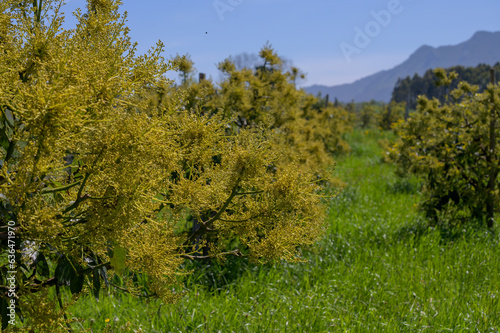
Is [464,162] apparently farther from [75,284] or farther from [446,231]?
[75,284]

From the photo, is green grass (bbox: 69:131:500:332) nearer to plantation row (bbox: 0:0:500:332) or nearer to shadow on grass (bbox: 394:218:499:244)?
shadow on grass (bbox: 394:218:499:244)

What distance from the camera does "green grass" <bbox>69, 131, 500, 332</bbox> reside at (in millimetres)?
4137

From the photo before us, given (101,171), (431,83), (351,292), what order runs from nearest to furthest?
1. (101,171)
2. (351,292)
3. (431,83)

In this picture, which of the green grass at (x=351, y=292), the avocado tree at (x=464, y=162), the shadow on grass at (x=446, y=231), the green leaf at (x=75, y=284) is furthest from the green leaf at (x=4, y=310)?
the avocado tree at (x=464, y=162)

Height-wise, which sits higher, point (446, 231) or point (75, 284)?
point (75, 284)

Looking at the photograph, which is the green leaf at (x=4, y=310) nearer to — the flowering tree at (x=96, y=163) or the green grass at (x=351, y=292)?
the flowering tree at (x=96, y=163)

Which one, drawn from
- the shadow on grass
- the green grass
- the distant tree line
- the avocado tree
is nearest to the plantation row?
the green grass

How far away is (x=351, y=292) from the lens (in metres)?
5.03

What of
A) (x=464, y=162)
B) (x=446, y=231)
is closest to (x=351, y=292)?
(x=446, y=231)

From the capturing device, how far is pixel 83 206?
1.67 meters

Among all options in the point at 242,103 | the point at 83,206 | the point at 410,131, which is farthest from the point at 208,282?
the point at 410,131

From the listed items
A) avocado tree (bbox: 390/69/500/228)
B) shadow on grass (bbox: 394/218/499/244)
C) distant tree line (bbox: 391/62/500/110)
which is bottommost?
shadow on grass (bbox: 394/218/499/244)

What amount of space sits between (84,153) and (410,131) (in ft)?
24.7

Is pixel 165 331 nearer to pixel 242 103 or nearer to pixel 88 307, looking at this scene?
pixel 88 307
